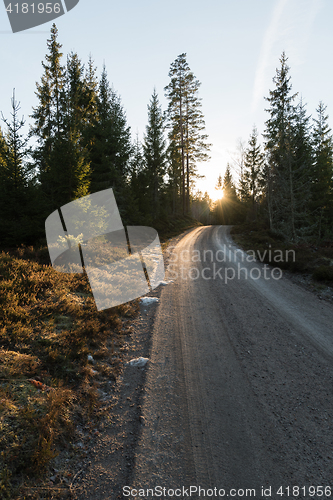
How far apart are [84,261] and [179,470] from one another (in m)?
8.97

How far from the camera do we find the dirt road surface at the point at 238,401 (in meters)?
2.81

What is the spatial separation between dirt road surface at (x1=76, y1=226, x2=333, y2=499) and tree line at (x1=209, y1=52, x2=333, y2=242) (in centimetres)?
1344

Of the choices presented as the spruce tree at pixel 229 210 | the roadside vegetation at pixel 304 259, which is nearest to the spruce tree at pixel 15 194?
the roadside vegetation at pixel 304 259

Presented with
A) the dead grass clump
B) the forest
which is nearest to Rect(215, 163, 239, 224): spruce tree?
the forest

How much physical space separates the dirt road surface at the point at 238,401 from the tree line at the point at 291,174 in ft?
44.1

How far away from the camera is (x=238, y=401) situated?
3930 mm

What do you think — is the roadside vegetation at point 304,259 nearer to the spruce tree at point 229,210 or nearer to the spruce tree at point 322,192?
the spruce tree at point 322,192

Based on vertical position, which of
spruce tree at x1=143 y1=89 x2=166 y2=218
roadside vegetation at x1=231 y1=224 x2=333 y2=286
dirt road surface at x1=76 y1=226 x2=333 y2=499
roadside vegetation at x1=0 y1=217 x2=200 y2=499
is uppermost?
spruce tree at x1=143 y1=89 x2=166 y2=218

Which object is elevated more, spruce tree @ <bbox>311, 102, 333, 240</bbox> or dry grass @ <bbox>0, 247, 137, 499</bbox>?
spruce tree @ <bbox>311, 102, 333, 240</bbox>

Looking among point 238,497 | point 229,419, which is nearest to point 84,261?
point 229,419

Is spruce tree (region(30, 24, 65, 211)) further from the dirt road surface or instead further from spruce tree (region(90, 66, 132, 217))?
the dirt road surface

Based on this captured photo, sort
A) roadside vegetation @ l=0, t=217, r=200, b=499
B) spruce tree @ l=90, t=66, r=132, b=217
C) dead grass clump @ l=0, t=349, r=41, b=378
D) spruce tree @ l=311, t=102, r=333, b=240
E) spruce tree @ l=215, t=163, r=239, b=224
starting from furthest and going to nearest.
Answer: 1. spruce tree @ l=215, t=163, r=239, b=224
2. spruce tree @ l=311, t=102, r=333, b=240
3. spruce tree @ l=90, t=66, r=132, b=217
4. dead grass clump @ l=0, t=349, r=41, b=378
5. roadside vegetation @ l=0, t=217, r=200, b=499

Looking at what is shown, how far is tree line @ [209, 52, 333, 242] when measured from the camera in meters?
18.7

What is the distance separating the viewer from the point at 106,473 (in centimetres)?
287
